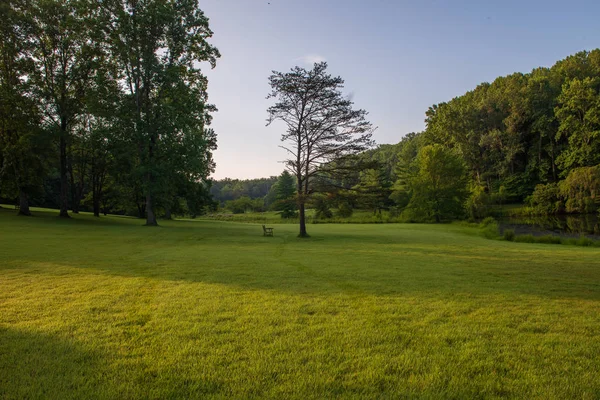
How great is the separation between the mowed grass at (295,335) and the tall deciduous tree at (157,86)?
17.7 meters

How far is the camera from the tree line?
25.0 metres

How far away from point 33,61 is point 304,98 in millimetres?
23150

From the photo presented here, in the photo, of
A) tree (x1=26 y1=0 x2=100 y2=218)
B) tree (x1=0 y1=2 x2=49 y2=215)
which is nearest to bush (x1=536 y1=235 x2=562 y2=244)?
tree (x1=26 y1=0 x2=100 y2=218)

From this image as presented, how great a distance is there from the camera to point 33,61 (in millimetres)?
26656

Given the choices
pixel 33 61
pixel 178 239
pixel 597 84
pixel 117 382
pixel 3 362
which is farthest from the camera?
pixel 597 84

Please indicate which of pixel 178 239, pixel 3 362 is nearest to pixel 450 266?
pixel 3 362

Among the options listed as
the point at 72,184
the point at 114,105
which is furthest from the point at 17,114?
the point at 72,184

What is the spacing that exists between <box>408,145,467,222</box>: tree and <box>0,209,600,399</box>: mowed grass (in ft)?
137

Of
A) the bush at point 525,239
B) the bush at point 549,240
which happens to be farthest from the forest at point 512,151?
the bush at point 549,240

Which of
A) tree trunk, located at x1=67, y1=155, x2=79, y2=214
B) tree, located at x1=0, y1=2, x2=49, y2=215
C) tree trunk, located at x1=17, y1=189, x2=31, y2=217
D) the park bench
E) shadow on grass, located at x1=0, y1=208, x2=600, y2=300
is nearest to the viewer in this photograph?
shadow on grass, located at x1=0, y1=208, x2=600, y2=300

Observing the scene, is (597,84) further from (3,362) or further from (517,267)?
(3,362)

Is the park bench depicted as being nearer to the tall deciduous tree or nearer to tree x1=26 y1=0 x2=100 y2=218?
the tall deciduous tree

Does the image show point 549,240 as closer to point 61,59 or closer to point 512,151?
point 61,59

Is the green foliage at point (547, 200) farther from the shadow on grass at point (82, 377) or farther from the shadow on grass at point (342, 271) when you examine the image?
the shadow on grass at point (82, 377)
